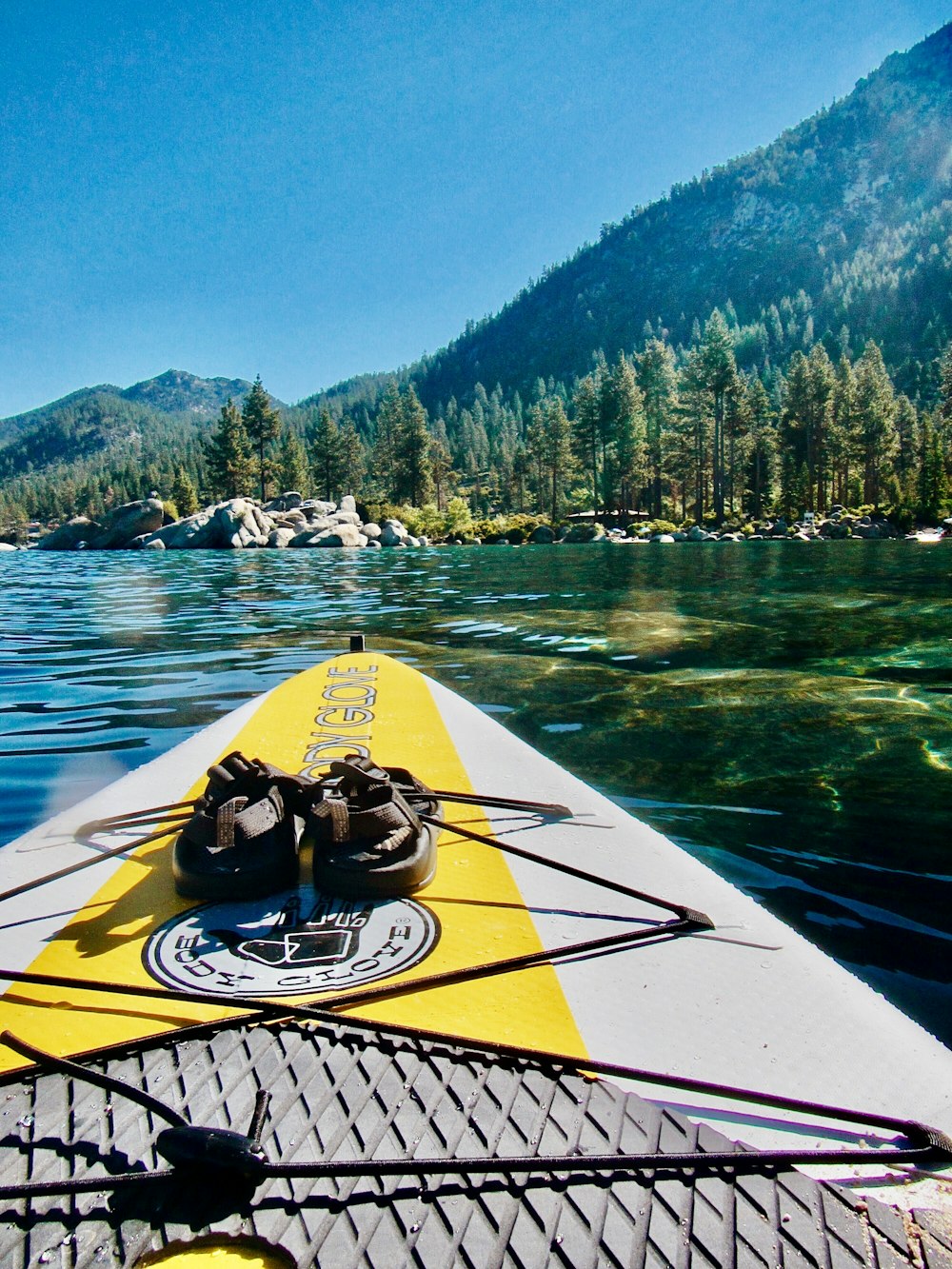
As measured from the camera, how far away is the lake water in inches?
147

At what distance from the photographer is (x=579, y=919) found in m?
2.44

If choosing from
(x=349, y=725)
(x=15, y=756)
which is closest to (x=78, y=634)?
(x=15, y=756)

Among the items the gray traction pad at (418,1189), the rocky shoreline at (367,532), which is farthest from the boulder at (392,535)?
the gray traction pad at (418,1189)

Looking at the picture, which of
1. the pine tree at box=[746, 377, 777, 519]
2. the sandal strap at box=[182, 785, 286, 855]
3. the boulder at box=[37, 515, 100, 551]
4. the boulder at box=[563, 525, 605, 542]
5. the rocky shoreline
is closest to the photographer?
the sandal strap at box=[182, 785, 286, 855]

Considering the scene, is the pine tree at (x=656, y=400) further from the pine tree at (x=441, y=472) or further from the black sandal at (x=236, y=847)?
the black sandal at (x=236, y=847)

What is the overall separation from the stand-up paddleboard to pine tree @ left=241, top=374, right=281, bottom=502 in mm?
75840

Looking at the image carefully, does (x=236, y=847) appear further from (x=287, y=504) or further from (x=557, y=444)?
(x=557, y=444)

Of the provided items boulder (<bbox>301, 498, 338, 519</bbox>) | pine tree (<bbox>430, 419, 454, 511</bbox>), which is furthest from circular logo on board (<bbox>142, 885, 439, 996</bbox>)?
pine tree (<bbox>430, 419, 454, 511</bbox>)

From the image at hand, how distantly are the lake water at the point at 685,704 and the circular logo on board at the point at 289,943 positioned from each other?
1947 mm

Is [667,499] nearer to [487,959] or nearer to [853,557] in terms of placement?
[853,557]

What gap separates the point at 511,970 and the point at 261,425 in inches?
3096

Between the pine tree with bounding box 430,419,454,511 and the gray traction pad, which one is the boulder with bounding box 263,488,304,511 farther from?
the gray traction pad

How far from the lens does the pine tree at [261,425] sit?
72.1 meters

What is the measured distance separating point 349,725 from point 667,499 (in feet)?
255
